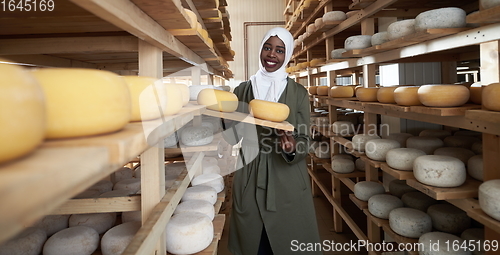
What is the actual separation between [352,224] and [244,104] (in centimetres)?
164

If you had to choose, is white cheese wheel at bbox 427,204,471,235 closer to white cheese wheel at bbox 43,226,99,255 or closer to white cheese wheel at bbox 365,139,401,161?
white cheese wheel at bbox 365,139,401,161

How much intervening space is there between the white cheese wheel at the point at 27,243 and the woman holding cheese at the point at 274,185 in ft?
3.47

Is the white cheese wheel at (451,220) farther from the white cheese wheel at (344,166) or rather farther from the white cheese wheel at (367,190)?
the white cheese wheel at (344,166)

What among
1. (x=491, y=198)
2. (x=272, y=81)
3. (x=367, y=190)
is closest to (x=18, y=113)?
(x=491, y=198)

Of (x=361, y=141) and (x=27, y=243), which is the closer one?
(x=27, y=243)

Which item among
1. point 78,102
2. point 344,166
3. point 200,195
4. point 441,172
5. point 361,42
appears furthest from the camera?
point 344,166

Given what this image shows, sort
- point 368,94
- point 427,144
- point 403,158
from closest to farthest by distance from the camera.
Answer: point 403,158 < point 427,144 < point 368,94

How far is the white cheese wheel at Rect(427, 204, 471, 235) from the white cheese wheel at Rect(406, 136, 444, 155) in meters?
0.42

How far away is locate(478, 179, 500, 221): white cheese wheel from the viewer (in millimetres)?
1255

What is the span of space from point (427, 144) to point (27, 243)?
2.31 metres

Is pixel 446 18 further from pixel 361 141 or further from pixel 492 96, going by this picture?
pixel 361 141

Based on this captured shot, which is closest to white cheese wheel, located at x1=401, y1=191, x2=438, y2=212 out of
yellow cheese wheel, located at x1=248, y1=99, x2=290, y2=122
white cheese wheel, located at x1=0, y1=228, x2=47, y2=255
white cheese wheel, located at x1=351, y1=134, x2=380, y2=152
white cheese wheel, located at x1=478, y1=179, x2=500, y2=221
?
white cheese wheel, located at x1=351, y1=134, x2=380, y2=152

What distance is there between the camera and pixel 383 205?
7.28 ft

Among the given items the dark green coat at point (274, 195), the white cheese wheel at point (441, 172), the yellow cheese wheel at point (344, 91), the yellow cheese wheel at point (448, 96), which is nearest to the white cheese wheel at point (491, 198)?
the white cheese wheel at point (441, 172)
